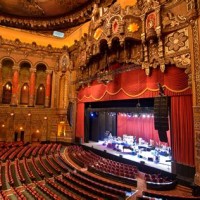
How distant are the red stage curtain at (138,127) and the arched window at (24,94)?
879cm

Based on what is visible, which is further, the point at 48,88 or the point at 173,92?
the point at 48,88

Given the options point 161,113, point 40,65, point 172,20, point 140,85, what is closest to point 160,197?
point 161,113

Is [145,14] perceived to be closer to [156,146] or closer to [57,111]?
[156,146]

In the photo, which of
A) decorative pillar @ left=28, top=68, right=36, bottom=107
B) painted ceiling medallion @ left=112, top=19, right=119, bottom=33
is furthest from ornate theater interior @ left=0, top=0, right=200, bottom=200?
decorative pillar @ left=28, top=68, right=36, bottom=107

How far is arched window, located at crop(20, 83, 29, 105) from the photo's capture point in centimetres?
1658

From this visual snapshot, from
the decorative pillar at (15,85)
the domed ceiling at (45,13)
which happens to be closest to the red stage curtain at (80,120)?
the decorative pillar at (15,85)

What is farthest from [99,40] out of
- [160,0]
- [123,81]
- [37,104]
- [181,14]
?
[37,104]

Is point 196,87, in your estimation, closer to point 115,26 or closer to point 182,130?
point 182,130

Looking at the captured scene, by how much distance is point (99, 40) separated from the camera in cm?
1049

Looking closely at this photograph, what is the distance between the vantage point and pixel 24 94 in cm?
1673

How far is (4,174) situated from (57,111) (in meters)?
8.95

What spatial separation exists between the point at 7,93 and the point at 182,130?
14660 millimetres

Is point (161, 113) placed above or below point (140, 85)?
below

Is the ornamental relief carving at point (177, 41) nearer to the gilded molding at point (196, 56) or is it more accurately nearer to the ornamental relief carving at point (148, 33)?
the ornamental relief carving at point (148, 33)
